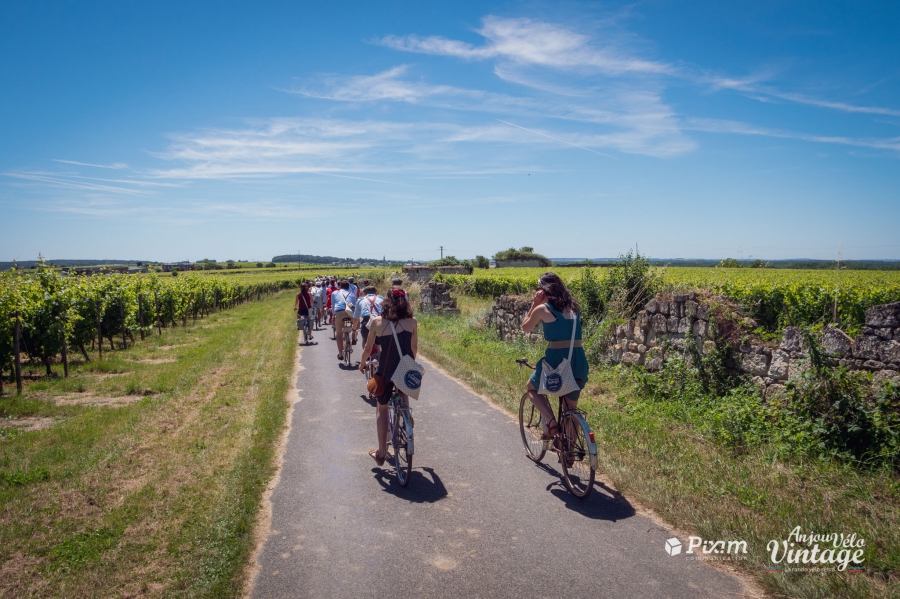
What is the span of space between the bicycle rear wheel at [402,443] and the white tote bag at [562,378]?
1.47 m

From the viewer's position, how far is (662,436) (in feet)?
22.5

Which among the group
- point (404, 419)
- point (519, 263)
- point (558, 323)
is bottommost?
point (404, 419)

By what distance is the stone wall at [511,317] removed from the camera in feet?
46.3

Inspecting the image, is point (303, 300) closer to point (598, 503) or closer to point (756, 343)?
point (756, 343)

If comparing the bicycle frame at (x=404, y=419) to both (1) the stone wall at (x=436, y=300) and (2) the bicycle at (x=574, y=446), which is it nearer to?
(2) the bicycle at (x=574, y=446)

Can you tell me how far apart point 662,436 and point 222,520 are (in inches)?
204

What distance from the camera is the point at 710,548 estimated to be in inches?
164

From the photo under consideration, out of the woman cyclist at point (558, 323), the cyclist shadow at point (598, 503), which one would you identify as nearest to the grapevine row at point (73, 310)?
the woman cyclist at point (558, 323)

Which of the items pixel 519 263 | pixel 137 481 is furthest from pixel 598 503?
pixel 519 263

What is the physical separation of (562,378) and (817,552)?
2349 millimetres

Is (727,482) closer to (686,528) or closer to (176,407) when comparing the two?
(686,528)

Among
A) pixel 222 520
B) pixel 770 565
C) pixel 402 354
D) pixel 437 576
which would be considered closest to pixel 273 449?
pixel 222 520

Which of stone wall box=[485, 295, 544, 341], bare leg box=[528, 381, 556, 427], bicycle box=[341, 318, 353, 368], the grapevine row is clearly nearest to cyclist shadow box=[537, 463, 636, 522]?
bare leg box=[528, 381, 556, 427]

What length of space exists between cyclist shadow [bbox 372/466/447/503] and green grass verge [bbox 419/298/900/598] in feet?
5.98
